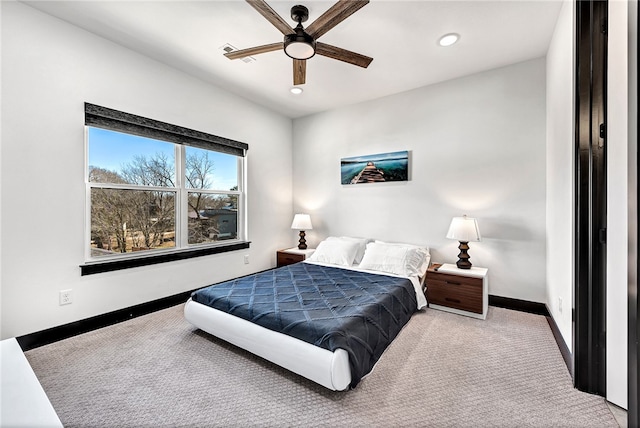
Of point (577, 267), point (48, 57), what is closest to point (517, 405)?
point (577, 267)

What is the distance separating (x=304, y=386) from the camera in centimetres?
185

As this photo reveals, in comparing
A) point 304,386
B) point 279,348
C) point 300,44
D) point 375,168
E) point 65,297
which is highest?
point 300,44

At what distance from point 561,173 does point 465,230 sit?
1.04 metres

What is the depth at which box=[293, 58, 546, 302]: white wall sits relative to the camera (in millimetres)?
3078

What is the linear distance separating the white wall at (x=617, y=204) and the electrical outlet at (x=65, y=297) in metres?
4.17

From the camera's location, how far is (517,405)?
1.65 metres

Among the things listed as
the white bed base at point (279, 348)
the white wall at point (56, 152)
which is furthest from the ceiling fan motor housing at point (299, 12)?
the white bed base at point (279, 348)

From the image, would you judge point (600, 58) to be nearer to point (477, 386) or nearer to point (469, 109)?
point (469, 109)

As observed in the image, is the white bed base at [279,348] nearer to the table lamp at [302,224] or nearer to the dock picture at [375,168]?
the table lamp at [302,224]

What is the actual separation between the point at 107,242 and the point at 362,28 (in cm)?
335

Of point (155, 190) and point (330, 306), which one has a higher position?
point (155, 190)

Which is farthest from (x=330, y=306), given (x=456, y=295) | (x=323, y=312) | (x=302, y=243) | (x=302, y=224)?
(x=302, y=243)

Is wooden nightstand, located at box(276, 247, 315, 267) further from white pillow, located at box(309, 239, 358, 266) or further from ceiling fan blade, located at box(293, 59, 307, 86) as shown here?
ceiling fan blade, located at box(293, 59, 307, 86)

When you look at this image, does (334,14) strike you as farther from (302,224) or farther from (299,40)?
(302,224)
